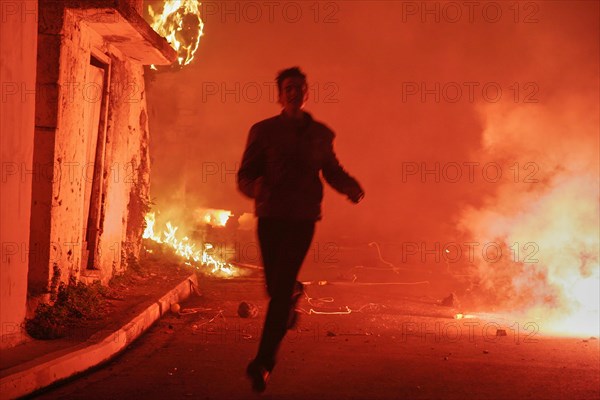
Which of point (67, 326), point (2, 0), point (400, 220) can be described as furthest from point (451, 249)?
point (2, 0)

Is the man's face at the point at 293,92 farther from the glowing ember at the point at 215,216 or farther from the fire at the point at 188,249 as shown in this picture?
the glowing ember at the point at 215,216

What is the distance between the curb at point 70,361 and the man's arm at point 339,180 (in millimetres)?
2567

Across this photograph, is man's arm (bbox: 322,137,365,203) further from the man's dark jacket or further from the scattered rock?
the scattered rock

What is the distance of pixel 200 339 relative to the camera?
21.2 feet

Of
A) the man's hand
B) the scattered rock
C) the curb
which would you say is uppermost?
the man's hand

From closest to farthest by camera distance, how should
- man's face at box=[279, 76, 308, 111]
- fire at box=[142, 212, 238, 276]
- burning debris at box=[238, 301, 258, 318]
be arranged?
man's face at box=[279, 76, 308, 111] < burning debris at box=[238, 301, 258, 318] < fire at box=[142, 212, 238, 276]

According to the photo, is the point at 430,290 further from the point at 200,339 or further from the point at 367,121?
the point at 367,121

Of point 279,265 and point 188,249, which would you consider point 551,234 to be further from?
point 279,265

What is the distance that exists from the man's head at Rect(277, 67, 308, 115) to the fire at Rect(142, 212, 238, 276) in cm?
933

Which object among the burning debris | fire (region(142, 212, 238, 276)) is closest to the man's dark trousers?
the burning debris

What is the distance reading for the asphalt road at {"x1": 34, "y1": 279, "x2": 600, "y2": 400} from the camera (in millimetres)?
4422

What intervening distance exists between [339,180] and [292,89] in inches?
27.5

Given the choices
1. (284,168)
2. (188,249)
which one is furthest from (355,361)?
(188,249)

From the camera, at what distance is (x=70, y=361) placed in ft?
15.9
